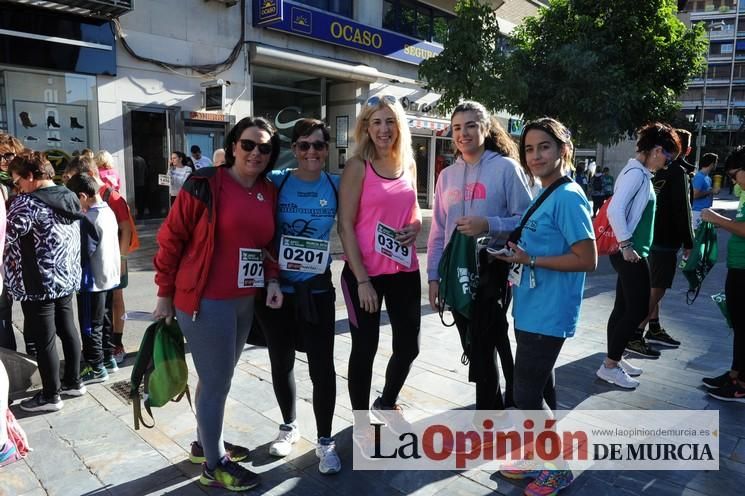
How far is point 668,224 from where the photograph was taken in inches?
187

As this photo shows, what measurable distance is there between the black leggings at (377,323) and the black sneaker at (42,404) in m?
2.05

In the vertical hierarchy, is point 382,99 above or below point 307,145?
above

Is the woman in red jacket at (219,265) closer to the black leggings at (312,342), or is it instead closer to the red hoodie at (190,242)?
the red hoodie at (190,242)

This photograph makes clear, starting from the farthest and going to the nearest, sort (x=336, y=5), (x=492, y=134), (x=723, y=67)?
(x=723, y=67), (x=336, y=5), (x=492, y=134)

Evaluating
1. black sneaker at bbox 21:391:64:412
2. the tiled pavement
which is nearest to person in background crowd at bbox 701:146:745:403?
the tiled pavement

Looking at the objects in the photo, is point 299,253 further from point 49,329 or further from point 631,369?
→ point 631,369

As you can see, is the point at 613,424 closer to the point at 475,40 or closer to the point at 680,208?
the point at 680,208

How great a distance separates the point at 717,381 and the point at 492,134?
266cm

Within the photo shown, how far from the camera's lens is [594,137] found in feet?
40.8

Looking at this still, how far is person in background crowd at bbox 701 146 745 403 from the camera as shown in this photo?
3701 mm

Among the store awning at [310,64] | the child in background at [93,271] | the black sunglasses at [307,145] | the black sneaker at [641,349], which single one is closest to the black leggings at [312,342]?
the black sunglasses at [307,145]

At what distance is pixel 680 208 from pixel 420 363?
2609 millimetres

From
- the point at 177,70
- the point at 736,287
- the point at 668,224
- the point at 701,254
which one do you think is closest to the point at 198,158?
the point at 177,70

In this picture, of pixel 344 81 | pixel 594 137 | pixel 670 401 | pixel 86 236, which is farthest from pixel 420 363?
pixel 344 81
